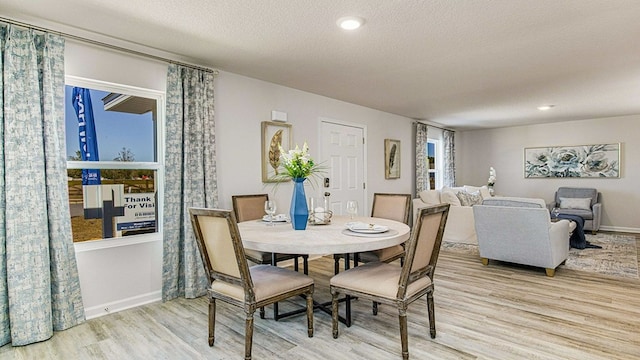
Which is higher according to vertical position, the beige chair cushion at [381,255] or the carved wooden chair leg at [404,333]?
the beige chair cushion at [381,255]

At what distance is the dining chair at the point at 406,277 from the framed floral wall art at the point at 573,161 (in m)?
6.51

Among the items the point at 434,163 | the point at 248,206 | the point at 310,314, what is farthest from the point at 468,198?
the point at 310,314

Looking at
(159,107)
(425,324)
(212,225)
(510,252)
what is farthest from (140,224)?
(510,252)

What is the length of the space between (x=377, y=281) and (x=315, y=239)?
0.48m

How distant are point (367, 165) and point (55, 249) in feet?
13.7

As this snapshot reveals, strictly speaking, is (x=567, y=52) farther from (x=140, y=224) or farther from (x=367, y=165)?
(x=140, y=224)

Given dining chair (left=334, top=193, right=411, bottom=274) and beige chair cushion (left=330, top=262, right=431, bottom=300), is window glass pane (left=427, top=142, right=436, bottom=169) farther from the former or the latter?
beige chair cushion (left=330, top=262, right=431, bottom=300)

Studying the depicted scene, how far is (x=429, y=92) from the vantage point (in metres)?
4.59

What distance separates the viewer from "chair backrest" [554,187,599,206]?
6.61 metres

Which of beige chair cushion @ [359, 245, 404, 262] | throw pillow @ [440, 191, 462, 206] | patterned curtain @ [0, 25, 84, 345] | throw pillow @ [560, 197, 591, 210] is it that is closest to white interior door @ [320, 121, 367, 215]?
throw pillow @ [440, 191, 462, 206]

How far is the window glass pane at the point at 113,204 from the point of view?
9.23ft

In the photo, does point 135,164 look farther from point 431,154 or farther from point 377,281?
point 431,154

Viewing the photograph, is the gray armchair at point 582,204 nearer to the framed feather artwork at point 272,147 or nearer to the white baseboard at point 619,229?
the white baseboard at point 619,229

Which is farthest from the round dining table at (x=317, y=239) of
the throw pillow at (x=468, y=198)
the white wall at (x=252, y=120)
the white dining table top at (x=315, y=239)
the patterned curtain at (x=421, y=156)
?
the patterned curtain at (x=421, y=156)
